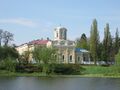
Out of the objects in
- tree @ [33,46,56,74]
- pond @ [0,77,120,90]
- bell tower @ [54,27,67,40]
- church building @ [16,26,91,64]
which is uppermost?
bell tower @ [54,27,67,40]

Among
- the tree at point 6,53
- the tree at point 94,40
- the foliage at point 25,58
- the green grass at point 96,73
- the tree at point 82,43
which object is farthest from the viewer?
the tree at point 82,43

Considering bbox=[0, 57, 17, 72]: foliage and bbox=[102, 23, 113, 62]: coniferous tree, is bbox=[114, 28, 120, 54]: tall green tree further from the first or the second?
bbox=[0, 57, 17, 72]: foliage

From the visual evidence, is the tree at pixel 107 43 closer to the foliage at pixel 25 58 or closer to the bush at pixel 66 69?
the bush at pixel 66 69

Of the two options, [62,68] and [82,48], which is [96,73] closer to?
[62,68]

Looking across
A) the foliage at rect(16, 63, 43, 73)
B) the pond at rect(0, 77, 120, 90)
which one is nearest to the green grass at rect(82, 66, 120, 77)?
the foliage at rect(16, 63, 43, 73)

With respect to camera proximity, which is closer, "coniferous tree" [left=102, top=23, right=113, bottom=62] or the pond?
the pond

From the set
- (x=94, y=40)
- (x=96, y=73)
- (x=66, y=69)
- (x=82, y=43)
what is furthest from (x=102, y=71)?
(x=82, y=43)

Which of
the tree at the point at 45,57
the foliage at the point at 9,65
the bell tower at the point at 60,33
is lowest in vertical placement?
the foliage at the point at 9,65

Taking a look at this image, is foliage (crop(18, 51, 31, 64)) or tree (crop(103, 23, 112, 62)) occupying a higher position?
tree (crop(103, 23, 112, 62))

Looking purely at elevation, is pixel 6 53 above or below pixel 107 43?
below

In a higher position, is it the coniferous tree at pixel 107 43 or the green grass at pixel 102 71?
the coniferous tree at pixel 107 43

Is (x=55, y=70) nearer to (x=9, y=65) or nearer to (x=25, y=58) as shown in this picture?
(x=9, y=65)

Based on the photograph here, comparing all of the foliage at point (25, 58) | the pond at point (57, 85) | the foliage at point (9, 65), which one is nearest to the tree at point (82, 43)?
the foliage at point (25, 58)

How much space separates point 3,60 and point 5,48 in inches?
347
